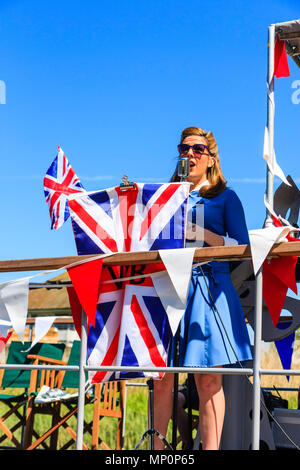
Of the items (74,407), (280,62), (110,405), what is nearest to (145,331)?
(280,62)

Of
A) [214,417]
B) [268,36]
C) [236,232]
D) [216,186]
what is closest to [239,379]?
[214,417]

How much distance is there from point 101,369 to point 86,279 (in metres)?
0.41

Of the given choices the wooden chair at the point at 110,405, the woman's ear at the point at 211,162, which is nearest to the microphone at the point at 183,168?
the woman's ear at the point at 211,162

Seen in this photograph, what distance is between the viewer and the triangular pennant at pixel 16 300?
9.66ft

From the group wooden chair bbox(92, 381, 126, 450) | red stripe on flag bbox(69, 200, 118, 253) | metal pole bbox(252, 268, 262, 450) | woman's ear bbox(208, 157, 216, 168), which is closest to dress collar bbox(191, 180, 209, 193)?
woman's ear bbox(208, 157, 216, 168)

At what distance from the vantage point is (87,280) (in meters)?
2.83

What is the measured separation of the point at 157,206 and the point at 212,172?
0.63m

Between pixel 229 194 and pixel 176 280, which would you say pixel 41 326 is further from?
pixel 229 194

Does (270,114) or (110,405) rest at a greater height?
(270,114)

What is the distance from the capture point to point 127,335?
2.84 meters

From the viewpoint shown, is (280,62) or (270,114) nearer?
(270,114)

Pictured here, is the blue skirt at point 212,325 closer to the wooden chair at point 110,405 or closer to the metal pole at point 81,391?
the metal pole at point 81,391

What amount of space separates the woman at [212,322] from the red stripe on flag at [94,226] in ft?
1.39

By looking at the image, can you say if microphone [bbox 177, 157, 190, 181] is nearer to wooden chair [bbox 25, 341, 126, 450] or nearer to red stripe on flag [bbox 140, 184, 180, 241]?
red stripe on flag [bbox 140, 184, 180, 241]
